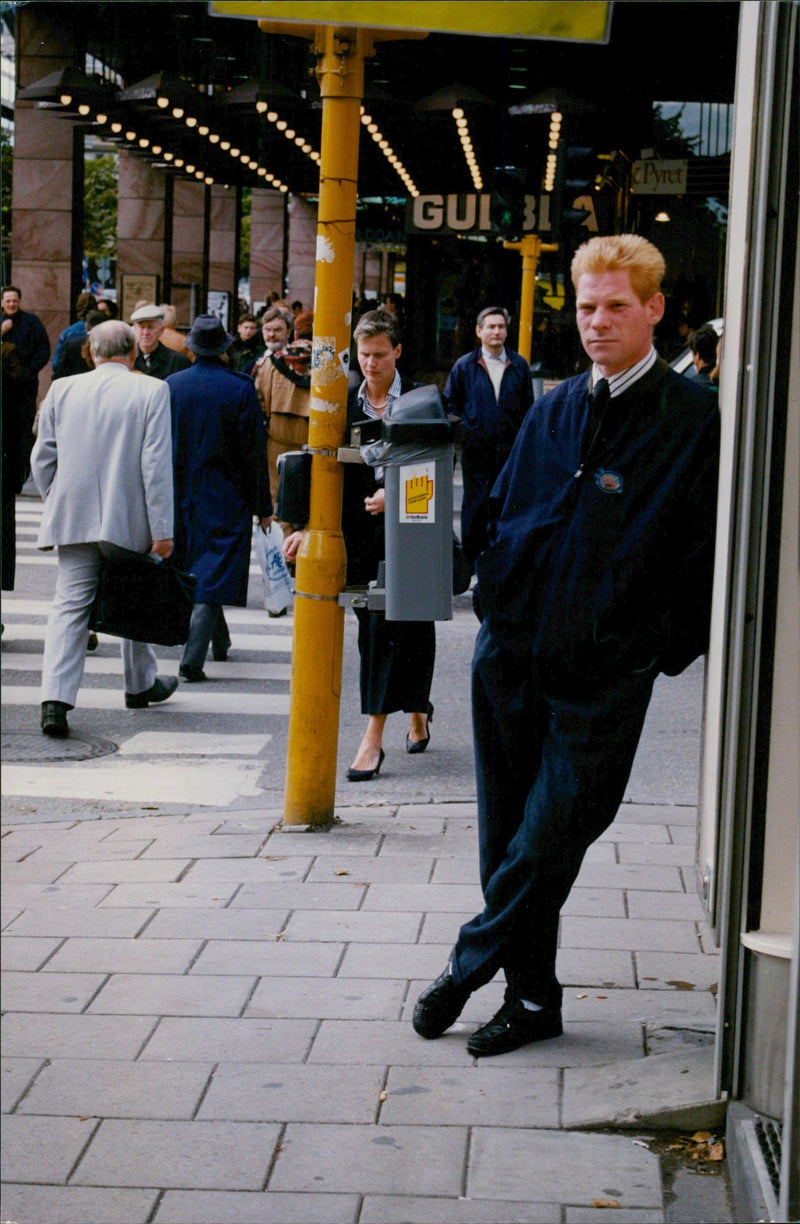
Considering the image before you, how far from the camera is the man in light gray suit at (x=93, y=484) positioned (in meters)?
8.27

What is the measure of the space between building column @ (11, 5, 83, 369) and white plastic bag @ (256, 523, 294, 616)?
1281 cm

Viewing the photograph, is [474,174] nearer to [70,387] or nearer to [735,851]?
[70,387]

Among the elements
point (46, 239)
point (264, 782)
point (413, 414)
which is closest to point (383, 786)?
point (264, 782)

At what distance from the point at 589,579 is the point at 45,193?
21.8 m

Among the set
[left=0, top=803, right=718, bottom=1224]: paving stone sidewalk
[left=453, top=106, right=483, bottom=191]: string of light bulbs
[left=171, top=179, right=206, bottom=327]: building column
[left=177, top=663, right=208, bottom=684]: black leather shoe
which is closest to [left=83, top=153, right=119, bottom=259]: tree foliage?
[left=453, top=106, right=483, bottom=191]: string of light bulbs

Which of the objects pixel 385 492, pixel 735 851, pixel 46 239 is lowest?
pixel 735 851

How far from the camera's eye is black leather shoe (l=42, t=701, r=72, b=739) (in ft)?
26.9

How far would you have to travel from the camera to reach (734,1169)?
3.41 m

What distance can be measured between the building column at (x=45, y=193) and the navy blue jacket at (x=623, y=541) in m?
20.5

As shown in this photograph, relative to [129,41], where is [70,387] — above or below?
below

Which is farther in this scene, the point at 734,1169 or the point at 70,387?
the point at 70,387

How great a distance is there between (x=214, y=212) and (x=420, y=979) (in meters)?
44.1

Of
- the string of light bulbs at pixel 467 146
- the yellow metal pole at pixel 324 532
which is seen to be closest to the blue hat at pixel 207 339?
the yellow metal pole at pixel 324 532

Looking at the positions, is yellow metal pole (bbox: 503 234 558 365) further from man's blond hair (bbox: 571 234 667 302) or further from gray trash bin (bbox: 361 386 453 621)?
man's blond hair (bbox: 571 234 667 302)
